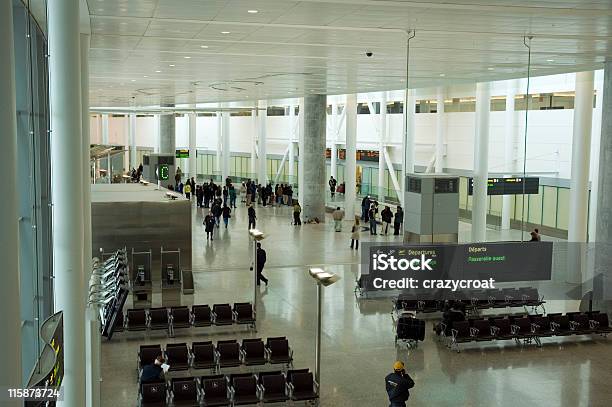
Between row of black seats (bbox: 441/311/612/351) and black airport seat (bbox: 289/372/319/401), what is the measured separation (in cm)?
429

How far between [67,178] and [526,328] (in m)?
10.8

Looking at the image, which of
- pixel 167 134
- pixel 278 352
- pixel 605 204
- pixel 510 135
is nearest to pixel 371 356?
pixel 278 352

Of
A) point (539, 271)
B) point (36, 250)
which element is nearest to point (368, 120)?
point (539, 271)

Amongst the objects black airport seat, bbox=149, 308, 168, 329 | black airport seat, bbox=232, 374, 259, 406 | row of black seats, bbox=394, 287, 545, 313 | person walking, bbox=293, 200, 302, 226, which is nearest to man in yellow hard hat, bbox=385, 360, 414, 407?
black airport seat, bbox=232, 374, 259, 406

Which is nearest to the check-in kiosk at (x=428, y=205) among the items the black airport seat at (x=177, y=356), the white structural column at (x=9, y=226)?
the black airport seat at (x=177, y=356)

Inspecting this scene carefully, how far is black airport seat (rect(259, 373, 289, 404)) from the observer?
11.5 m

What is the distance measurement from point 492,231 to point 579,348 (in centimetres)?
1677

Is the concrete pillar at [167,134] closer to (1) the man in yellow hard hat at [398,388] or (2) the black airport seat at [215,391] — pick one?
(2) the black airport seat at [215,391]

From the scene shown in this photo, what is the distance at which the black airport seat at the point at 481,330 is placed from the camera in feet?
49.0

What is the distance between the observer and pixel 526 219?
3078 centimetres

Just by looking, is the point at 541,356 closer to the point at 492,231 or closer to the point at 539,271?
the point at 539,271

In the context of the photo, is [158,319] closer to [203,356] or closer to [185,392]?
[203,356]

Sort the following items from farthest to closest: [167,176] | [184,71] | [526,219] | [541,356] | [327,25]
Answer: [167,176], [526,219], [184,71], [541,356], [327,25]

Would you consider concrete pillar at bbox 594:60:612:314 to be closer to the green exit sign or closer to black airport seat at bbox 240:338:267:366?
black airport seat at bbox 240:338:267:366
